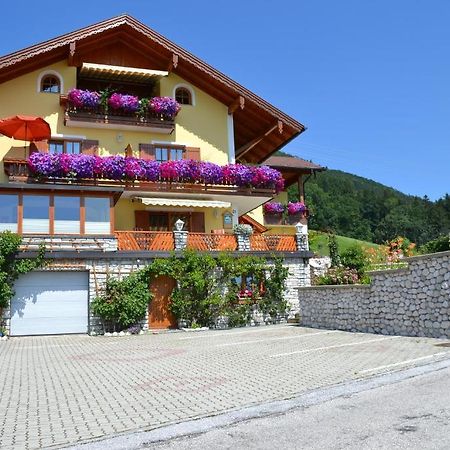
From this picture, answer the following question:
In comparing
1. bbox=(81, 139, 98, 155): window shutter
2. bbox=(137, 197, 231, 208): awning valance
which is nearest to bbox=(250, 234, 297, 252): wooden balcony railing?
bbox=(137, 197, 231, 208): awning valance

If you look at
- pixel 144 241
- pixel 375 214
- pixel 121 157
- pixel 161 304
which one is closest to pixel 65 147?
pixel 121 157

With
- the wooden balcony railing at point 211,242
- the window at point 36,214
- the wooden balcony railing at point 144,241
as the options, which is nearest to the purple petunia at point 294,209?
the wooden balcony railing at point 211,242

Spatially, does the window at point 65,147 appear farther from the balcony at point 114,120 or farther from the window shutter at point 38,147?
the balcony at point 114,120

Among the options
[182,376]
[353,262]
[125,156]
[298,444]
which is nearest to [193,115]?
[125,156]

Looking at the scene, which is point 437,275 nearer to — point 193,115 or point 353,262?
point 353,262

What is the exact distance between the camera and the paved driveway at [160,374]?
7340 millimetres

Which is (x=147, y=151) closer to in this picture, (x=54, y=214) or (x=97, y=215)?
(x=97, y=215)

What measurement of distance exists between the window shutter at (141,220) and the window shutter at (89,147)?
3.40 m

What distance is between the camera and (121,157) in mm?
24391

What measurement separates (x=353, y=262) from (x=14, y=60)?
18.6m

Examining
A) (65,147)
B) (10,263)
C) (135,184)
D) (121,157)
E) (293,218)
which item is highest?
(65,147)

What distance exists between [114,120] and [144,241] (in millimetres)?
6718

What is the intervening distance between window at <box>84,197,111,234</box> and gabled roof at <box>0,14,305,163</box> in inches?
283

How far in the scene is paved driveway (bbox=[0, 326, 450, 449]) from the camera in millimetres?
7340
